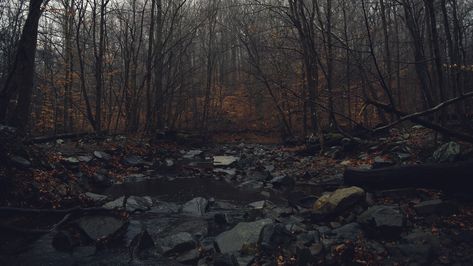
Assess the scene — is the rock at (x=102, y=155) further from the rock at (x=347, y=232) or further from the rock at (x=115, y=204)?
the rock at (x=347, y=232)

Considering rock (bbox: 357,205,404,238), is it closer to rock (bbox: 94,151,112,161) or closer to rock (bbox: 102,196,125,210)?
rock (bbox: 102,196,125,210)

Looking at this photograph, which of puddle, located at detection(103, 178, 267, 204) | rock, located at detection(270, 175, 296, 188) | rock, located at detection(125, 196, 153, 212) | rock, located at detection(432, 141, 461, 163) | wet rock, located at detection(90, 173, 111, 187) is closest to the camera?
rock, located at detection(432, 141, 461, 163)

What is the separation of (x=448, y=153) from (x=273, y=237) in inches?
189

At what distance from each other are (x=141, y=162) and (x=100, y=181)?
13.3 feet

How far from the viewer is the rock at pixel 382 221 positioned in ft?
17.3

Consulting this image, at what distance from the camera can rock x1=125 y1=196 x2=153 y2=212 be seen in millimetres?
7488

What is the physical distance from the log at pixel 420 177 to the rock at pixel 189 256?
406cm

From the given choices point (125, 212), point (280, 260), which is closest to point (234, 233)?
point (280, 260)

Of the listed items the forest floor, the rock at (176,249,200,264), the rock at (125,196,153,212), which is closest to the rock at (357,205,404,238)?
the forest floor

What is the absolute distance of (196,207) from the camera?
7734 millimetres

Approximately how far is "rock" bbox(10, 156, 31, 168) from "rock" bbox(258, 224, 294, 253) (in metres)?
5.40

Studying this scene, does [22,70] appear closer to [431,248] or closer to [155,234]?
[155,234]

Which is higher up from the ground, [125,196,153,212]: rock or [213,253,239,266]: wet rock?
[125,196,153,212]: rock

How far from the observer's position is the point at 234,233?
18.4 feet
